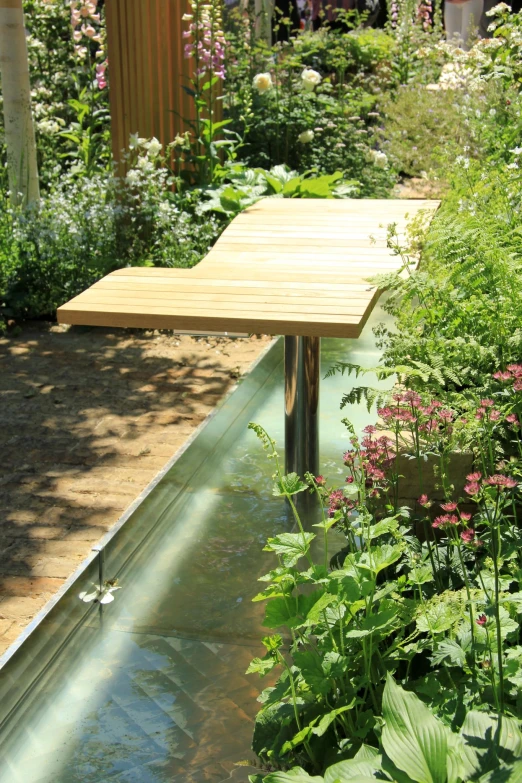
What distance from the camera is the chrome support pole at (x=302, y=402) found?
4.07m

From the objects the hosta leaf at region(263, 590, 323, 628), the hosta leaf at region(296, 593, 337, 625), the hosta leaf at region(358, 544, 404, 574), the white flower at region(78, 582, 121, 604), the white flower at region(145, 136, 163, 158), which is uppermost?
the white flower at region(145, 136, 163, 158)

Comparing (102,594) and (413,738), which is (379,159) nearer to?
(102,594)

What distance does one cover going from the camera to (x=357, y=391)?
3.00 metres

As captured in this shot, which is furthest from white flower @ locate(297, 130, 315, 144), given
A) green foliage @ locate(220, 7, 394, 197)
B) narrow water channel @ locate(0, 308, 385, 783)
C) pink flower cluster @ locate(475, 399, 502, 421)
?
pink flower cluster @ locate(475, 399, 502, 421)

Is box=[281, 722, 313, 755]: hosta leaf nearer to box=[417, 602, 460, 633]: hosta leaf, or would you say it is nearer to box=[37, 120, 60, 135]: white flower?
box=[417, 602, 460, 633]: hosta leaf

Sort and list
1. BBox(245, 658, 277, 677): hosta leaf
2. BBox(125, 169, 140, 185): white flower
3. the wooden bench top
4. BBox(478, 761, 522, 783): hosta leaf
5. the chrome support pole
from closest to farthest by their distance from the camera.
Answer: BBox(478, 761, 522, 783): hosta leaf < BBox(245, 658, 277, 677): hosta leaf < the wooden bench top < the chrome support pole < BBox(125, 169, 140, 185): white flower

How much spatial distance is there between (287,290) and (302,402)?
69cm

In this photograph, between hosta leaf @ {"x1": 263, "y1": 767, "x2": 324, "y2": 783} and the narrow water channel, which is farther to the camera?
the narrow water channel

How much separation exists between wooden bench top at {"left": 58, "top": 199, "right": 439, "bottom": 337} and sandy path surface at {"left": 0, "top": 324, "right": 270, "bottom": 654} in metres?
1.04

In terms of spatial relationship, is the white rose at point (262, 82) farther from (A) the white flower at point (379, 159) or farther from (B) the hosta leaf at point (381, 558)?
(B) the hosta leaf at point (381, 558)

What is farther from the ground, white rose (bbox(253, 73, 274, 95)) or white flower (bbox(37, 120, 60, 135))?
white rose (bbox(253, 73, 274, 95))

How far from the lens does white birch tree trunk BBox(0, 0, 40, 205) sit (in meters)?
7.30

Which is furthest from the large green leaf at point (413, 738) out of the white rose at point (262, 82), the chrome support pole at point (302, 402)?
the white rose at point (262, 82)

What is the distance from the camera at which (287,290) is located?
363 cm
